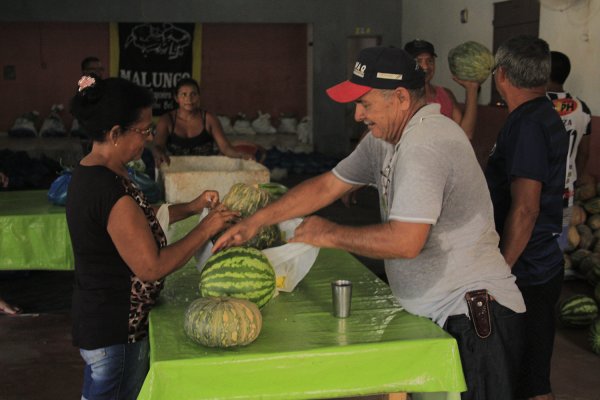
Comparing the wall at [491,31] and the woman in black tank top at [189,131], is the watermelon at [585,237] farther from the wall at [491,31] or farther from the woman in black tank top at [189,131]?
the woman in black tank top at [189,131]

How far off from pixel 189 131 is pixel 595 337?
11.7ft

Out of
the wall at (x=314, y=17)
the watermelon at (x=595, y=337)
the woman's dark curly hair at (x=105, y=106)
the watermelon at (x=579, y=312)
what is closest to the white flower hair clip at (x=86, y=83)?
the woman's dark curly hair at (x=105, y=106)

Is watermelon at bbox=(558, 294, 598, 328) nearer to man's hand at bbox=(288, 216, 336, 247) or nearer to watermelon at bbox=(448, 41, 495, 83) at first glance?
watermelon at bbox=(448, 41, 495, 83)

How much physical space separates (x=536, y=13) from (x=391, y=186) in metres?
6.18

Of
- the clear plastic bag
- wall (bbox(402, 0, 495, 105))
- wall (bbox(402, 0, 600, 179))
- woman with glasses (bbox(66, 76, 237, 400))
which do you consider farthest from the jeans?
wall (bbox(402, 0, 495, 105))

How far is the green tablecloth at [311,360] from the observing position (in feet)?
7.87

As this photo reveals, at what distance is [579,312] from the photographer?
546 cm

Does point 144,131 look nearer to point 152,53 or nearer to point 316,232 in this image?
point 316,232

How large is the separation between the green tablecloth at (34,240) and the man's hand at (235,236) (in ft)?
7.68

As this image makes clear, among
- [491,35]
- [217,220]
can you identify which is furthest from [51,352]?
[491,35]

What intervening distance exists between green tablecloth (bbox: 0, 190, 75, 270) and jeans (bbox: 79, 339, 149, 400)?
2238mm

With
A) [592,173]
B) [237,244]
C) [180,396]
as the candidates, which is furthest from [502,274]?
[592,173]

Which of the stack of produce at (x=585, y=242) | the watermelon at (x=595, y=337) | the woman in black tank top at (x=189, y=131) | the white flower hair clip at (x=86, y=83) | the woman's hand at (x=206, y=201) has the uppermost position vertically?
the white flower hair clip at (x=86, y=83)

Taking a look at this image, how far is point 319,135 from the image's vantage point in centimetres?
1348
